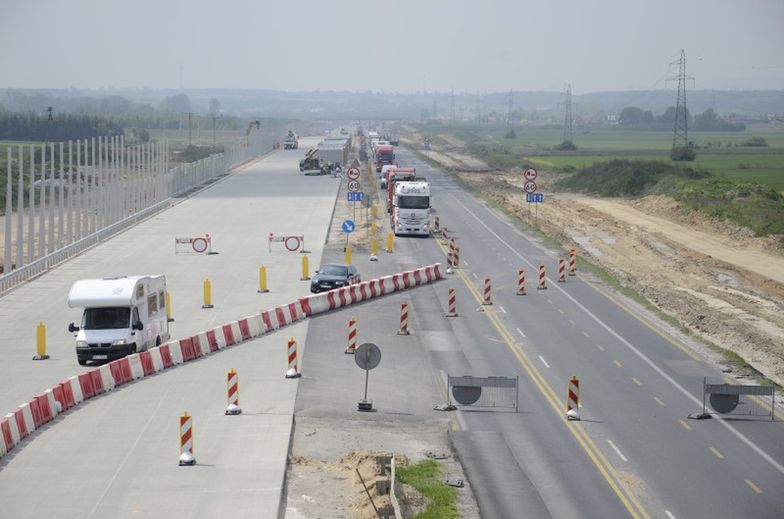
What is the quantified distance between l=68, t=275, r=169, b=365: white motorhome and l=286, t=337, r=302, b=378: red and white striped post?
4.10 m

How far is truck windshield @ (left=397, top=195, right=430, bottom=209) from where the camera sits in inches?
2709

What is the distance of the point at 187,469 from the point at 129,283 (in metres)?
10.8

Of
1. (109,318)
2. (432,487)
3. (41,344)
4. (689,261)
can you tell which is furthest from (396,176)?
(432,487)

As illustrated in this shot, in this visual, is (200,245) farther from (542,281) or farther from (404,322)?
(404,322)

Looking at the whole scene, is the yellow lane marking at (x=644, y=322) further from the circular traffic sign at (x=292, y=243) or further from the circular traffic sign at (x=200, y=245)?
the circular traffic sign at (x=200, y=245)

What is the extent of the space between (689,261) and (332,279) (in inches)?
859

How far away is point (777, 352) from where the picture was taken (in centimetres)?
3781

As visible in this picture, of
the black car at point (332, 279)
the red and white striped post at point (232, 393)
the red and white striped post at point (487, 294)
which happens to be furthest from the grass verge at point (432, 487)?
the black car at point (332, 279)

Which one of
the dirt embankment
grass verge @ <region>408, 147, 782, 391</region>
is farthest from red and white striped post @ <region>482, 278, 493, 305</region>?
the dirt embankment

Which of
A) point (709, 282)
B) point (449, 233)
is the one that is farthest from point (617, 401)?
point (449, 233)

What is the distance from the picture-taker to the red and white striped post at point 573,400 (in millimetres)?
28516

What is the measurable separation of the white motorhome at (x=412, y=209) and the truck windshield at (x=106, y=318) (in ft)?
121

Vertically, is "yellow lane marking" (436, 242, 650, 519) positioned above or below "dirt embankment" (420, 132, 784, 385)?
below

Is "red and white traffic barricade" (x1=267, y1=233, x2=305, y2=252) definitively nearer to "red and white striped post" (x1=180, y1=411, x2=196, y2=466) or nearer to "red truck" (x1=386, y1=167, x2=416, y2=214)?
"red truck" (x1=386, y1=167, x2=416, y2=214)
